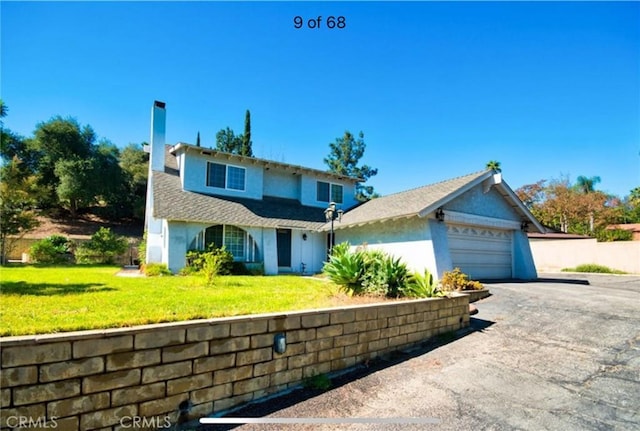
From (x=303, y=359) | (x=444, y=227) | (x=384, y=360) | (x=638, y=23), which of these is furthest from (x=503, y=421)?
(x=638, y=23)

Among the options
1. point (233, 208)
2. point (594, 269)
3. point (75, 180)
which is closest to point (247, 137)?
point (75, 180)

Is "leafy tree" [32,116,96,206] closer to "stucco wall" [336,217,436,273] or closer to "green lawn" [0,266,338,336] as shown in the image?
"stucco wall" [336,217,436,273]

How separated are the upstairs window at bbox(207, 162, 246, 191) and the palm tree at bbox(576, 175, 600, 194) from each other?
49.2 meters

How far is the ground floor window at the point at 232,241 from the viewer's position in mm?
15070

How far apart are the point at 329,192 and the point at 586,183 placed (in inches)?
1751

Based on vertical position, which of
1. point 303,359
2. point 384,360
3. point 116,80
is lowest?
point 384,360

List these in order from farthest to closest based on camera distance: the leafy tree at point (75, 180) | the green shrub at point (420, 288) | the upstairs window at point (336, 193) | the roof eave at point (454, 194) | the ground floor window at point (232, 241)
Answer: the leafy tree at point (75, 180), the upstairs window at point (336, 193), the ground floor window at point (232, 241), the roof eave at point (454, 194), the green shrub at point (420, 288)

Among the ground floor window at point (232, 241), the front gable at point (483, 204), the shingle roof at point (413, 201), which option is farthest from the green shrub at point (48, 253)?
the front gable at point (483, 204)

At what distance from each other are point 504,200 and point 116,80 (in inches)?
686

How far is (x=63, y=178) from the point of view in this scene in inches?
1235

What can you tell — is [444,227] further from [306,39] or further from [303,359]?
[303,359]

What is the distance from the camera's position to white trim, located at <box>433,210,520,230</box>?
1334cm

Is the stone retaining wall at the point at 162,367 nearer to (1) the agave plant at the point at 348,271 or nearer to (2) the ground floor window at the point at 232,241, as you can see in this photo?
(1) the agave plant at the point at 348,271

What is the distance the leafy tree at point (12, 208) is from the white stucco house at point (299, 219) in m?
8.94
